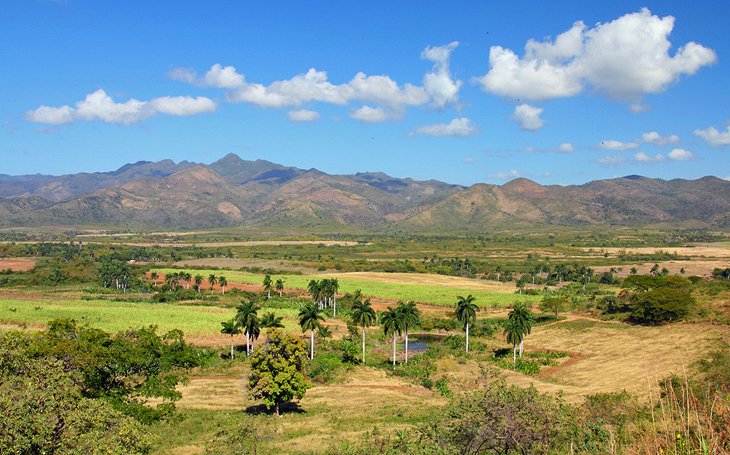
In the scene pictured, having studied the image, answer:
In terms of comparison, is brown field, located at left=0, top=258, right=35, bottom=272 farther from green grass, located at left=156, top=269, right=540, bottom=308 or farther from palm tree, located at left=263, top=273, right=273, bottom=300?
palm tree, located at left=263, top=273, right=273, bottom=300

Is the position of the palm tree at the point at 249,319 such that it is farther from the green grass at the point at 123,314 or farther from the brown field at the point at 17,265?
the brown field at the point at 17,265

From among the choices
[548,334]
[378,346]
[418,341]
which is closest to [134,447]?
[378,346]

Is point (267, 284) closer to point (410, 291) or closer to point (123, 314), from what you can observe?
point (123, 314)

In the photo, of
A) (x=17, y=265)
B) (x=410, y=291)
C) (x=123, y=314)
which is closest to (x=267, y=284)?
(x=123, y=314)

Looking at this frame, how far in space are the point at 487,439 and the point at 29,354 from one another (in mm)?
29499

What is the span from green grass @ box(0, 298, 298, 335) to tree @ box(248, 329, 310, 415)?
41.7 m

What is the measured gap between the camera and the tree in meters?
49.5

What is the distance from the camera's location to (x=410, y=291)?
145 meters

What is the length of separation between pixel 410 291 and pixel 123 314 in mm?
71408

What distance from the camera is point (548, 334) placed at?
92.1m

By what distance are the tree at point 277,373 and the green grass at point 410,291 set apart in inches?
3073

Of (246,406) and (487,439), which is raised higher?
(487,439)

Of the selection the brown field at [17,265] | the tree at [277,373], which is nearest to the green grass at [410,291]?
the brown field at [17,265]

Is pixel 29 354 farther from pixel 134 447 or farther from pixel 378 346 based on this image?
pixel 378 346
